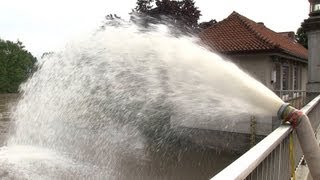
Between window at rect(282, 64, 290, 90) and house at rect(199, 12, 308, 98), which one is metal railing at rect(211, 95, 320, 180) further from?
window at rect(282, 64, 290, 90)

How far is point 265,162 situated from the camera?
301 centimetres

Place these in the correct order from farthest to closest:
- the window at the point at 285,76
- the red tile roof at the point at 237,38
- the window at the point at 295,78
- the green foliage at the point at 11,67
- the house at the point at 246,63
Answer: the green foliage at the point at 11,67 < the window at the point at 295,78 < the window at the point at 285,76 < the red tile roof at the point at 237,38 < the house at the point at 246,63

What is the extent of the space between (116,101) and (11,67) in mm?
89536

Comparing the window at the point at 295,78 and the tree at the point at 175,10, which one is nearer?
the window at the point at 295,78

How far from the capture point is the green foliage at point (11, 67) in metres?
98.1

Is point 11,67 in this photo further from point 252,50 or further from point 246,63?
point 252,50

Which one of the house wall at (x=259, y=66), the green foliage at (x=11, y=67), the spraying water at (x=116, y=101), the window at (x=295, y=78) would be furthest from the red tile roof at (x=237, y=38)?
the green foliage at (x=11, y=67)

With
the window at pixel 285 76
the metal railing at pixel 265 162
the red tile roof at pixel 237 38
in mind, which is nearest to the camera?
the metal railing at pixel 265 162

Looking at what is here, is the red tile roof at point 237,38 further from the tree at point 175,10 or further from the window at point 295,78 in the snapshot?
the tree at point 175,10

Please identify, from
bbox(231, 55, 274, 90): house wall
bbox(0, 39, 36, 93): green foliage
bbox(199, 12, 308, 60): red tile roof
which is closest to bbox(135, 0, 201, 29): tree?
bbox(199, 12, 308, 60): red tile roof

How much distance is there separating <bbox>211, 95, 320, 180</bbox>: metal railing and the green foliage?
323ft

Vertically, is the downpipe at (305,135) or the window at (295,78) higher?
the downpipe at (305,135)

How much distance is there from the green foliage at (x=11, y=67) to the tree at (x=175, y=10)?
68.9 metres

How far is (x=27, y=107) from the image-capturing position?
38.9 feet
